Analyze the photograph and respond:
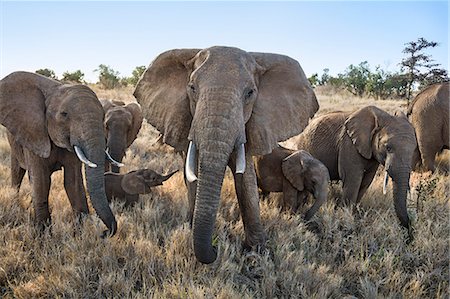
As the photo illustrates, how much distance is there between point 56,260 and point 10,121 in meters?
1.69

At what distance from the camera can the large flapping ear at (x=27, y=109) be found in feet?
14.5

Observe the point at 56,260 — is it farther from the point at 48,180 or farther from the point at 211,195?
the point at 211,195

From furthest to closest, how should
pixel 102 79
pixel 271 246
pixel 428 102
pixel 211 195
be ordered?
pixel 102 79
pixel 428 102
pixel 271 246
pixel 211 195

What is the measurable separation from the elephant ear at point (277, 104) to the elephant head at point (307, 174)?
3.52 ft

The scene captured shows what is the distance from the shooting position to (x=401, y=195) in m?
4.94

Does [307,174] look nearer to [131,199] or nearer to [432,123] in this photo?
[131,199]

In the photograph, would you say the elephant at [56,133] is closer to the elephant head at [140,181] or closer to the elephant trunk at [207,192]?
the elephant head at [140,181]

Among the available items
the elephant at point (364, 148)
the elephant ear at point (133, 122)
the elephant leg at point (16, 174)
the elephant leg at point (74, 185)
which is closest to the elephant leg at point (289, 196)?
the elephant at point (364, 148)

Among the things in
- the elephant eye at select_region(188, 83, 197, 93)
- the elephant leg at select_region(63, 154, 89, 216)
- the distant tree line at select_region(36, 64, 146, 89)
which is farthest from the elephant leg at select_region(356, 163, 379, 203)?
the distant tree line at select_region(36, 64, 146, 89)

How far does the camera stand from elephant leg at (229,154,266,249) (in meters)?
4.26

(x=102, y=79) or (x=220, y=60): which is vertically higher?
(x=220, y=60)

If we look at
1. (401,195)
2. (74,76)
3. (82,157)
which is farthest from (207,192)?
(74,76)

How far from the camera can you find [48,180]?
461 centimetres

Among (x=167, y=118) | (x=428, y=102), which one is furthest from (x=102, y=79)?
(x=167, y=118)
